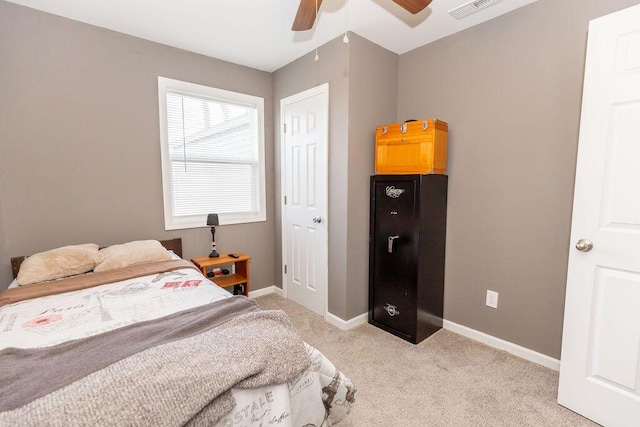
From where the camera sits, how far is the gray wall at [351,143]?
2.56 metres

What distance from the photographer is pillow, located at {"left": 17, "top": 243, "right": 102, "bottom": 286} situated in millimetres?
1893

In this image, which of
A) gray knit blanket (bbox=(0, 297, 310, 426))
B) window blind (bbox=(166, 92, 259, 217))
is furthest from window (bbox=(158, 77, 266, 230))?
gray knit blanket (bbox=(0, 297, 310, 426))

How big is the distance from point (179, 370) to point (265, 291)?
265cm

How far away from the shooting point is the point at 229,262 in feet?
9.53

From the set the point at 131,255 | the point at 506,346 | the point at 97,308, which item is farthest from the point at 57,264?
the point at 506,346

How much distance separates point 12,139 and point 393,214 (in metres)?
2.87

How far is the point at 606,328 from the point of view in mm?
1576

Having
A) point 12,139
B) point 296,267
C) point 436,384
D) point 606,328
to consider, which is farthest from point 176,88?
point 606,328

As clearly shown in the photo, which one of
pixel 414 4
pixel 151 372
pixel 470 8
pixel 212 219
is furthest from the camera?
pixel 212 219

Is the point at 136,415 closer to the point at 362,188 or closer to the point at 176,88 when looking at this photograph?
the point at 362,188

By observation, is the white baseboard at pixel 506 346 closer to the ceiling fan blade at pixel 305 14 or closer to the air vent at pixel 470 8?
the air vent at pixel 470 8

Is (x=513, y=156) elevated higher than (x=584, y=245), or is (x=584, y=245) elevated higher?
(x=513, y=156)

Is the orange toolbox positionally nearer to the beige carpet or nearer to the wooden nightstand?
the beige carpet

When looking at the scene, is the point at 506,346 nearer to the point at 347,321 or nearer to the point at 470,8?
the point at 347,321
